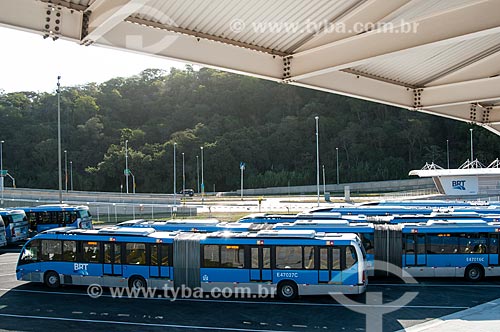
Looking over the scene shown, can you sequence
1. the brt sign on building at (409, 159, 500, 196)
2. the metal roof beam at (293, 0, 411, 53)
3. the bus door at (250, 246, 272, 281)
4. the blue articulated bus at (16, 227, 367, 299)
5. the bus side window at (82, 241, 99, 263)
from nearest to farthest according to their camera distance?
the metal roof beam at (293, 0, 411, 53)
the blue articulated bus at (16, 227, 367, 299)
the bus door at (250, 246, 272, 281)
the bus side window at (82, 241, 99, 263)
the brt sign on building at (409, 159, 500, 196)

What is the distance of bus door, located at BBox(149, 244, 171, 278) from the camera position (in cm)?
1798

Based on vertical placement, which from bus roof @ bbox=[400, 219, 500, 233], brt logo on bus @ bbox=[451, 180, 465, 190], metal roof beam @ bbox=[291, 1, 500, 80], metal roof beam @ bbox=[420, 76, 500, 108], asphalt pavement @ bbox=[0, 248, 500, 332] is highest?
metal roof beam @ bbox=[291, 1, 500, 80]

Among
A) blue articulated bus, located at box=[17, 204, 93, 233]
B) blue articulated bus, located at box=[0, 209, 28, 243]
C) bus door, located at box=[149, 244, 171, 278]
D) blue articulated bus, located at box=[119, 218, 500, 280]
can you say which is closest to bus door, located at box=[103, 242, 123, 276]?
bus door, located at box=[149, 244, 171, 278]

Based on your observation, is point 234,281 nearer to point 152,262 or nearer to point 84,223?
point 152,262

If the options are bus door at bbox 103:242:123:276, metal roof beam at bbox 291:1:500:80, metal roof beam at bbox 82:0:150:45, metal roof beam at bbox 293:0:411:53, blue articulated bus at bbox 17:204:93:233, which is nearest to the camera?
metal roof beam at bbox 82:0:150:45

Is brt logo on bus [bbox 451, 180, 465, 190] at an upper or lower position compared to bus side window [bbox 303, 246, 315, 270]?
upper

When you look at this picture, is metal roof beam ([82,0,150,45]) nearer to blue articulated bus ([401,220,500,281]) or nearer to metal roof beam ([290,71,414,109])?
metal roof beam ([290,71,414,109])

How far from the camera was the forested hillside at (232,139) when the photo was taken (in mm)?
94188

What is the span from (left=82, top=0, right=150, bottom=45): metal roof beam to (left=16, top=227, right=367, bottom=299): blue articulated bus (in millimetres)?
9752

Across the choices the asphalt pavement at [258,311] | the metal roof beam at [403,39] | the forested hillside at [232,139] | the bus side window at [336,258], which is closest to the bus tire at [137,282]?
the asphalt pavement at [258,311]

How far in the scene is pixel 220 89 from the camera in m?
113

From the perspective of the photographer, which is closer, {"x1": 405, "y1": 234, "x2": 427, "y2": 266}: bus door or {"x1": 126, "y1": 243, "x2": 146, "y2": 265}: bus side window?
{"x1": 126, "y1": 243, "x2": 146, "y2": 265}: bus side window

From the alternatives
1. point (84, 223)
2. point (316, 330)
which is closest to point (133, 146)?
point (84, 223)

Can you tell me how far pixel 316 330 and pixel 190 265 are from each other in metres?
5.81
